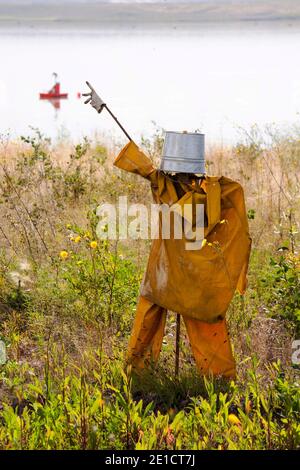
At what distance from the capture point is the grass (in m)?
3.30

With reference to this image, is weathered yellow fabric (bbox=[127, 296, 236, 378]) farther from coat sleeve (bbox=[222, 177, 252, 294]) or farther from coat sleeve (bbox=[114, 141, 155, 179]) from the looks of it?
coat sleeve (bbox=[114, 141, 155, 179])

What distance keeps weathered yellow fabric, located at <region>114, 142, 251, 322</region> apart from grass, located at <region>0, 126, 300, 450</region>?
374 millimetres

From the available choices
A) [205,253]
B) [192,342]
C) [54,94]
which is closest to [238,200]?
[205,253]

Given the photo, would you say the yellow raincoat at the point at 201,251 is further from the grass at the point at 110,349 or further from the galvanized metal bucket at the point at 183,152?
the grass at the point at 110,349

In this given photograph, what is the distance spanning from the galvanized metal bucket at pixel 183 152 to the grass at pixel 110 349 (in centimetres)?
61

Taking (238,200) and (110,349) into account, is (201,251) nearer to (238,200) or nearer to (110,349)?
(238,200)

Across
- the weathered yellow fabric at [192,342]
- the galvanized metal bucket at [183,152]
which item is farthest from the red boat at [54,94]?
the galvanized metal bucket at [183,152]

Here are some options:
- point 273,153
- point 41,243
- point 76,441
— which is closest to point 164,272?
point 76,441

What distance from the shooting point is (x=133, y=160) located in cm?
384

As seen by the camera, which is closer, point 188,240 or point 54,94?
point 188,240

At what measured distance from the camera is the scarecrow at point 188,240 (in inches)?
149

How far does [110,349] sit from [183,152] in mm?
1286

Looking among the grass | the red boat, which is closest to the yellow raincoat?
the grass

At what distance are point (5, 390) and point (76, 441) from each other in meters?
0.95
